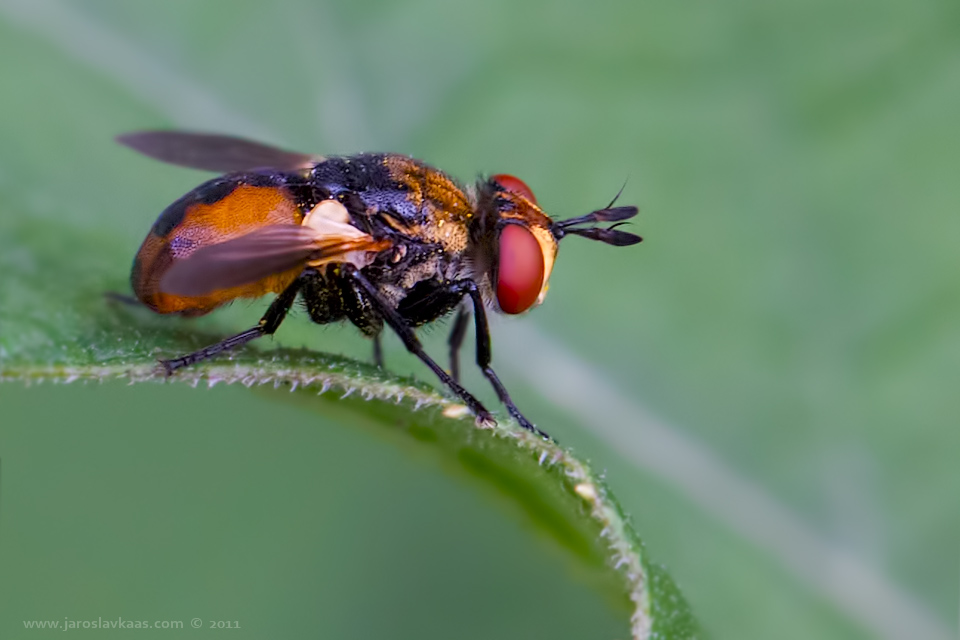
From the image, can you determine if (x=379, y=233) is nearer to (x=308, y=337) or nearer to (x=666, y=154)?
(x=308, y=337)

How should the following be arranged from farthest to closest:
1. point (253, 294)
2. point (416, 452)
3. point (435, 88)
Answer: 1. point (435, 88)
2. point (253, 294)
3. point (416, 452)

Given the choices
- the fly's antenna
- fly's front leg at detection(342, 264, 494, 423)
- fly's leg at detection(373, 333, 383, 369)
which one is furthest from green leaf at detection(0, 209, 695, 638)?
the fly's antenna

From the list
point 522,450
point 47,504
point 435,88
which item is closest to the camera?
point 522,450

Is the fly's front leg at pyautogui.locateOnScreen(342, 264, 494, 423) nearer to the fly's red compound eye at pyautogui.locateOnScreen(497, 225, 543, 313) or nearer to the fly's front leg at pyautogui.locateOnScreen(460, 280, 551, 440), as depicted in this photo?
the fly's front leg at pyautogui.locateOnScreen(460, 280, 551, 440)

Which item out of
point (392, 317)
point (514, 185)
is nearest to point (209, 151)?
point (392, 317)

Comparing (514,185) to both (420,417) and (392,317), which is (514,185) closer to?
(392,317)

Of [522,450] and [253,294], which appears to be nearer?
[522,450]

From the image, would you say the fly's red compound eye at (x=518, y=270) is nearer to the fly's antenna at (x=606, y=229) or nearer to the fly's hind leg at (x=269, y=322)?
the fly's antenna at (x=606, y=229)

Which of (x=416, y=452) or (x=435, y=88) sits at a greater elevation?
(x=435, y=88)

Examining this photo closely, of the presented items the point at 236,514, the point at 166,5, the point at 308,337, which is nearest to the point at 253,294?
the point at 308,337

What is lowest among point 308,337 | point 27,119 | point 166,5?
point 308,337
